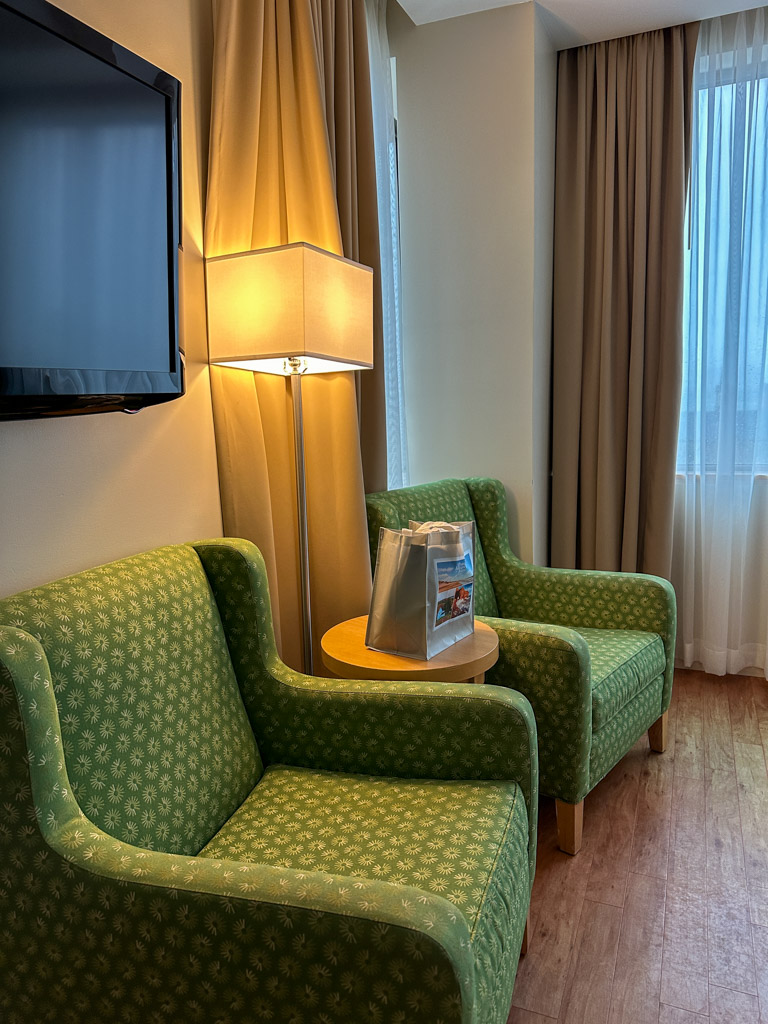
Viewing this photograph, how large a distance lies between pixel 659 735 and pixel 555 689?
84 centimetres

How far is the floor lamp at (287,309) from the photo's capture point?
1.68 meters

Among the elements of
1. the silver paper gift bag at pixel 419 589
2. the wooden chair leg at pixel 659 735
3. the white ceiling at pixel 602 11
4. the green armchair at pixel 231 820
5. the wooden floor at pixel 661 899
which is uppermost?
the white ceiling at pixel 602 11

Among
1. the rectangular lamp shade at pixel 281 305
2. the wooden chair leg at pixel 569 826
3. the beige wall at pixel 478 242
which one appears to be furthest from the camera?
the beige wall at pixel 478 242

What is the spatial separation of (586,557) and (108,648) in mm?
2443

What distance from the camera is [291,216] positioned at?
6.49ft

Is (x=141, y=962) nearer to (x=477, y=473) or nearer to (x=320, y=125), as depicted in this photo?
(x=320, y=125)

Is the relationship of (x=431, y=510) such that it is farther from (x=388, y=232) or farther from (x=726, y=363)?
(x=726, y=363)

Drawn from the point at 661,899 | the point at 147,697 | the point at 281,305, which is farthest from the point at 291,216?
the point at 661,899

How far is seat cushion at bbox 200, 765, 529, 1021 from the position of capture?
116 cm

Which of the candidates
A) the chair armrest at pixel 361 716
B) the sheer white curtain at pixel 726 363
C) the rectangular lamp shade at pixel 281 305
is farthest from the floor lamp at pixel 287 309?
the sheer white curtain at pixel 726 363

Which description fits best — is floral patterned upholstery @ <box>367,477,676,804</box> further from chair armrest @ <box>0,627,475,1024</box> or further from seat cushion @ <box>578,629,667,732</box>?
chair armrest @ <box>0,627,475,1024</box>

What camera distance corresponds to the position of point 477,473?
3.07 m

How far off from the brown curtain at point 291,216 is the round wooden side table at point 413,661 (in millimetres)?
266

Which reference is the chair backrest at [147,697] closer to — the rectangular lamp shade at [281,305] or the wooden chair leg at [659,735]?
the rectangular lamp shade at [281,305]
